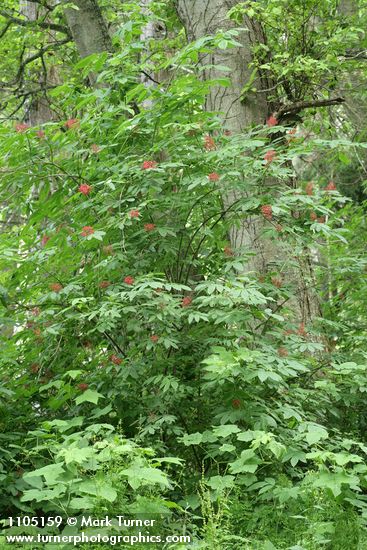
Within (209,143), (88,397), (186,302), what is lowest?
(88,397)

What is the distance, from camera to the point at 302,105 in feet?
24.7

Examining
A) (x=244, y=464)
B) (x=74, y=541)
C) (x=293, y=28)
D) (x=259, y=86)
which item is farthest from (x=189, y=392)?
(x=293, y=28)

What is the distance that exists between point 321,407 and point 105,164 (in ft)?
7.70

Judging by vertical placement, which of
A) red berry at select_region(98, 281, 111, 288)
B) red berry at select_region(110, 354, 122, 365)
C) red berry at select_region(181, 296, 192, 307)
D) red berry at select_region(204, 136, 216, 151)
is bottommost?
red berry at select_region(110, 354, 122, 365)

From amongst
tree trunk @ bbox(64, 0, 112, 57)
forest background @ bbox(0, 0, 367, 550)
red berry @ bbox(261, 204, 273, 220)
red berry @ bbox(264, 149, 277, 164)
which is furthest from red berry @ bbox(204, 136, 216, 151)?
tree trunk @ bbox(64, 0, 112, 57)

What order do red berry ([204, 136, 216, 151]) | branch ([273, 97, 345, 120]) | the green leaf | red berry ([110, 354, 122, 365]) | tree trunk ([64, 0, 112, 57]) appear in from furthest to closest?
1. tree trunk ([64, 0, 112, 57])
2. branch ([273, 97, 345, 120])
3. red berry ([204, 136, 216, 151])
4. red berry ([110, 354, 122, 365])
5. the green leaf

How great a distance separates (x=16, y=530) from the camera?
430 cm

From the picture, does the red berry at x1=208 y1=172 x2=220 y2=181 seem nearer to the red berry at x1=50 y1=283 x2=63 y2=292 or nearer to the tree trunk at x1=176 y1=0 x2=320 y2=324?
the red berry at x1=50 y1=283 x2=63 y2=292

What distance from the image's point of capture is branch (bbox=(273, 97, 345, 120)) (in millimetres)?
7426

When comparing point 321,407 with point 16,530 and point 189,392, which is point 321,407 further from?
point 16,530

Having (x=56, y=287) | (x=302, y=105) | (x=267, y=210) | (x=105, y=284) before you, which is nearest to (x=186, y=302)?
(x=105, y=284)

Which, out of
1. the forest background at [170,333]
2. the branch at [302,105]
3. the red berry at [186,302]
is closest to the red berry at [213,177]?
the forest background at [170,333]

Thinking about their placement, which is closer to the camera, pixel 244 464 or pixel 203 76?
pixel 244 464

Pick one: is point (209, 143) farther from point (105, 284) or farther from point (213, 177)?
point (105, 284)
